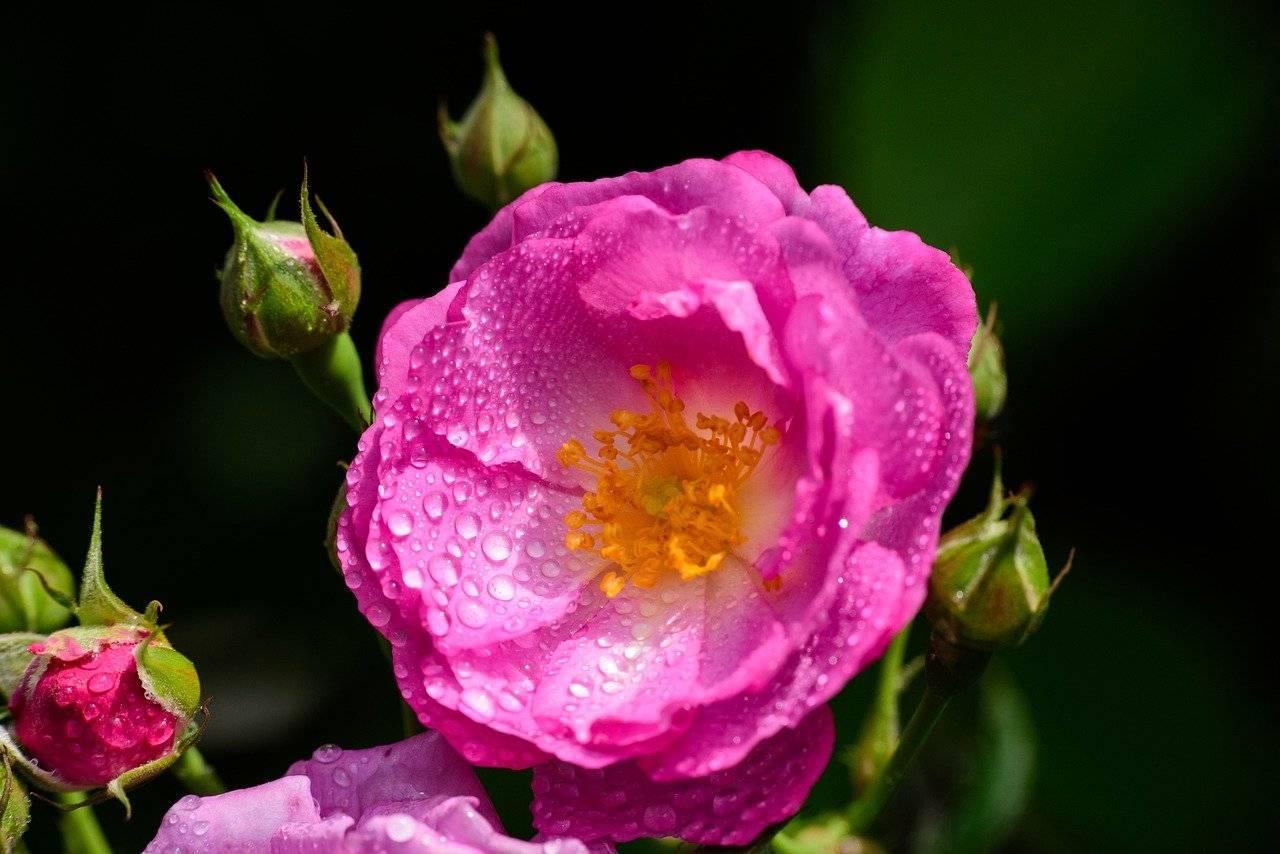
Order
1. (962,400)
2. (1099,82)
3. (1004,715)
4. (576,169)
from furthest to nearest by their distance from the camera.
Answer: (576,169), (1099,82), (1004,715), (962,400)

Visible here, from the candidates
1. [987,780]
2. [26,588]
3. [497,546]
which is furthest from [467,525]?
[987,780]

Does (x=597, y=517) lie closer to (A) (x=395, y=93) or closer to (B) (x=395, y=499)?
(B) (x=395, y=499)

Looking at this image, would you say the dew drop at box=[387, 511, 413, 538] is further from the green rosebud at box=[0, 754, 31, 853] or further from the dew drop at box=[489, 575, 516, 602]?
the green rosebud at box=[0, 754, 31, 853]

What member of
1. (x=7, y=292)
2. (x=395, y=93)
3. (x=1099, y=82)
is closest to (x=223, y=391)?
(x=7, y=292)

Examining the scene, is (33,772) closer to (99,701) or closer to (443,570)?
(99,701)

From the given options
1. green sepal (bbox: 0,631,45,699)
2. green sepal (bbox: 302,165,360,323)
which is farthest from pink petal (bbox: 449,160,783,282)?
green sepal (bbox: 0,631,45,699)

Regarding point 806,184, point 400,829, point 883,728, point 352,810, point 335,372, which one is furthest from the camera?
point 806,184
